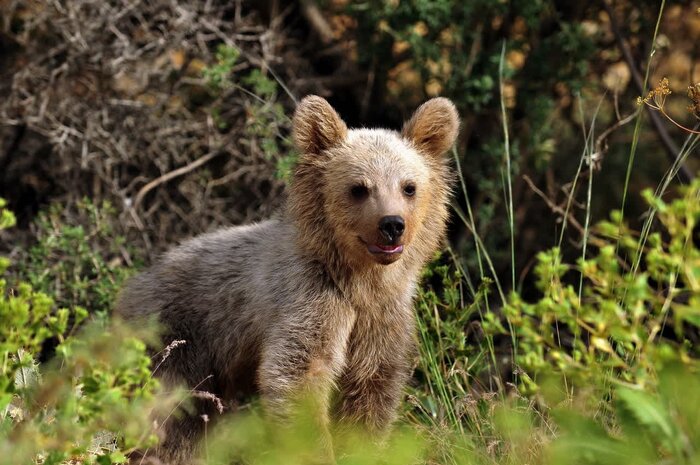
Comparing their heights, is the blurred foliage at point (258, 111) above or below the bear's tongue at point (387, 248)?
above

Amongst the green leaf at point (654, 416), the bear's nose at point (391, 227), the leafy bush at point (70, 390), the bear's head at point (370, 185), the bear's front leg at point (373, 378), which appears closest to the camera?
the green leaf at point (654, 416)

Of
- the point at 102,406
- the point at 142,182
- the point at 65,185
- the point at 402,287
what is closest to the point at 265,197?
the point at 142,182

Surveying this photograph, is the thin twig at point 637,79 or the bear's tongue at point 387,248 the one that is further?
the thin twig at point 637,79

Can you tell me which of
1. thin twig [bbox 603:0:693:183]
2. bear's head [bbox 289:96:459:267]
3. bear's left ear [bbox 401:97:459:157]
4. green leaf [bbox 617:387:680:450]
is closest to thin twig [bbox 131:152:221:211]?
bear's head [bbox 289:96:459:267]

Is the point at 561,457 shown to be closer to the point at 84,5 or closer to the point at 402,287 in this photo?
the point at 402,287

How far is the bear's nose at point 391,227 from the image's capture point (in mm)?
4207

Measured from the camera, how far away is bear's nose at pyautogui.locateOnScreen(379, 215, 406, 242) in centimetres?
421

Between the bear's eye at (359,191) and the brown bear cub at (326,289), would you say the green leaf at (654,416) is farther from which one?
the bear's eye at (359,191)

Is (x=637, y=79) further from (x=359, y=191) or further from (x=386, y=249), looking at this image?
(x=386, y=249)

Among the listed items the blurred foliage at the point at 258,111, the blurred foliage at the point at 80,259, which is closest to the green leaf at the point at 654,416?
the blurred foliage at the point at 258,111

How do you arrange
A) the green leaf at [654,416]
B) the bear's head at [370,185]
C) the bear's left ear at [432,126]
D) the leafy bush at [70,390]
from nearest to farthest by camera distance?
the green leaf at [654,416], the leafy bush at [70,390], the bear's head at [370,185], the bear's left ear at [432,126]

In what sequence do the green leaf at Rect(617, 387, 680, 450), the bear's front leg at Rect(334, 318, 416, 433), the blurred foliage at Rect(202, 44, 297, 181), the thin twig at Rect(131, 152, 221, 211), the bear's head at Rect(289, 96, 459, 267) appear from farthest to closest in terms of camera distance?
1. the thin twig at Rect(131, 152, 221, 211)
2. the blurred foliage at Rect(202, 44, 297, 181)
3. the bear's front leg at Rect(334, 318, 416, 433)
4. the bear's head at Rect(289, 96, 459, 267)
5. the green leaf at Rect(617, 387, 680, 450)

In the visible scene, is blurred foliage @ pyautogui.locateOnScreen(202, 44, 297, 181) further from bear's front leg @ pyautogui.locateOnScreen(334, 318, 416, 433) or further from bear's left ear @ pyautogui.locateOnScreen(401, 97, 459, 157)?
A: bear's front leg @ pyautogui.locateOnScreen(334, 318, 416, 433)

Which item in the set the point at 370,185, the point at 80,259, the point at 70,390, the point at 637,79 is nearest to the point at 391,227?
the point at 370,185
